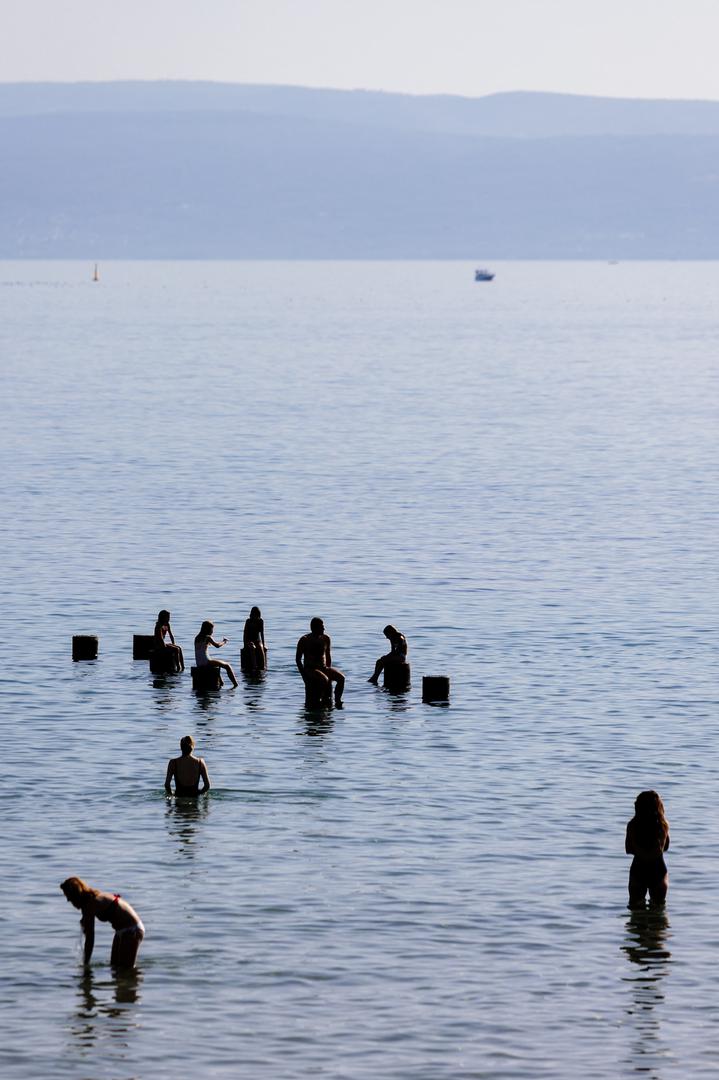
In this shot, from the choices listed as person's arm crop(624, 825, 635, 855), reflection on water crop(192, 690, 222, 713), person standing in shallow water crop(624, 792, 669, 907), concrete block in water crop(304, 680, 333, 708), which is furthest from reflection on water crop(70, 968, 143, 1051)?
reflection on water crop(192, 690, 222, 713)

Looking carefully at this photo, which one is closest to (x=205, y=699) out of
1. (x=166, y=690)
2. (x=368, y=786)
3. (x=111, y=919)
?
(x=166, y=690)

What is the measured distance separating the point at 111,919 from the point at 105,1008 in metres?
1.14

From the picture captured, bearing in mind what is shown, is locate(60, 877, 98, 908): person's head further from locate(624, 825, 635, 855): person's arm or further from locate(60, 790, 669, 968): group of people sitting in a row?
locate(624, 825, 635, 855): person's arm

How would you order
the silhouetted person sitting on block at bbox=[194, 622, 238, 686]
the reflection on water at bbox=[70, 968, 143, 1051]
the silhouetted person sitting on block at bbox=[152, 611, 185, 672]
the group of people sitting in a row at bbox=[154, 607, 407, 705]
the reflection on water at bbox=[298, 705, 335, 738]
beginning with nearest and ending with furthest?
1. the reflection on water at bbox=[70, 968, 143, 1051]
2. the reflection on water at bbox=[298, 705, 335, 738]
3. the group of people sitting in a row at bbox=[154, 607, 407, 705]
4. the silhouetted person sitting on block at bbox=[194, 622, 238, 686]
5. the silhouetted person sitting on block at bbox=[152, 611, 185, 672]

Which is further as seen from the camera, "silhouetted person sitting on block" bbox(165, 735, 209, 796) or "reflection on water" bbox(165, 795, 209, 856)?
"silhouetted person sitting on block" bbox(165, 735, 209, 796)

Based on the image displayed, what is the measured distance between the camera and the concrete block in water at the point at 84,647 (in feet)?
152

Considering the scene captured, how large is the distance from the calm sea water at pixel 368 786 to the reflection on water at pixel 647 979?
0.05 meters

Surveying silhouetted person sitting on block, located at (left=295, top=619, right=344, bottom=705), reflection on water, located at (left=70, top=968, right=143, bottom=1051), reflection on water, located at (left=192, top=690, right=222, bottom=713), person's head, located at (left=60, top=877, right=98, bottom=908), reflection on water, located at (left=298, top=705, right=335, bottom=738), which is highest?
silhouetted person sitting on block, located at (left=295, top=619, right=344, bottom=705)

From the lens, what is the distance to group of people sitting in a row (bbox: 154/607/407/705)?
41.1 metres

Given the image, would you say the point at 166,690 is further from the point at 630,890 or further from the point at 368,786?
the point at 630,890

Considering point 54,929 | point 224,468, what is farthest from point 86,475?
point 54,929

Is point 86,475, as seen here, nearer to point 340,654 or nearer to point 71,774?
point 340,654

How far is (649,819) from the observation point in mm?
28078

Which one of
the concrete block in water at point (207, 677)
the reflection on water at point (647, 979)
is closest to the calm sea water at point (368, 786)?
the reflection on water at point (647, 979)
